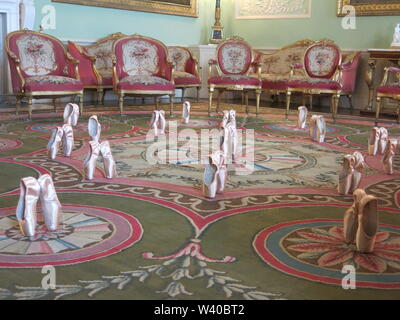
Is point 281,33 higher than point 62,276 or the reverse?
higher

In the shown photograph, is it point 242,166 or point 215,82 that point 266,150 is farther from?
point 215,82

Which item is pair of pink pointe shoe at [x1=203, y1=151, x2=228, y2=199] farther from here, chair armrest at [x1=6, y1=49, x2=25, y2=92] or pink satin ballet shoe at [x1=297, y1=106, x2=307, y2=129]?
chair armrest at [x1=6, y1=49, x2=25, y2=92]

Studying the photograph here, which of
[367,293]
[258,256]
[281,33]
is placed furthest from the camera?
[281,33]

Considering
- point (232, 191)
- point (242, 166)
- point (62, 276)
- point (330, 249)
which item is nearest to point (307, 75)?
point (242, 166)

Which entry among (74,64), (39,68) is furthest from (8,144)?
(39,68)

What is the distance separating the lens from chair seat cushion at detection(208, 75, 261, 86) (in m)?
6.13

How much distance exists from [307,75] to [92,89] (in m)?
2.87

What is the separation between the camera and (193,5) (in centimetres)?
863

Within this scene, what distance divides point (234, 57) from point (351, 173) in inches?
164

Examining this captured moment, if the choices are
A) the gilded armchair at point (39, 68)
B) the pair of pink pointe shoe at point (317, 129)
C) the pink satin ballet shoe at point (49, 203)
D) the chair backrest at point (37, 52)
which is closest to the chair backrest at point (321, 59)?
the pair of pink pointe shoe at point (317, 129)

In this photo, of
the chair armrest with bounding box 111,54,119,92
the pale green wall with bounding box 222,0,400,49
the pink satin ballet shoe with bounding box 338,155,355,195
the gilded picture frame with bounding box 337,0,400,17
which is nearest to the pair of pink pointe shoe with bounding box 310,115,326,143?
the pink satin ballet shoe with bounding box 338,155,355,195
